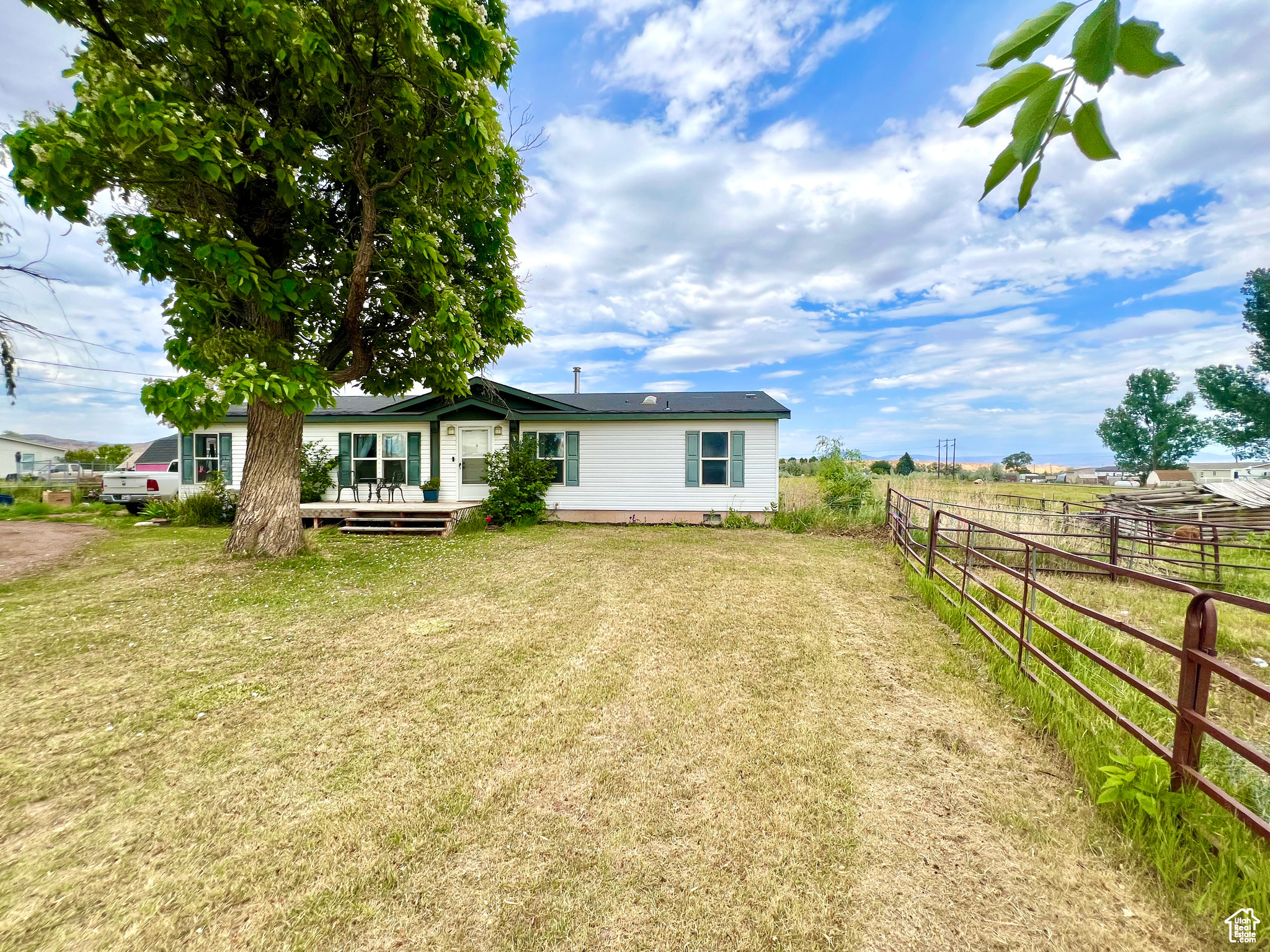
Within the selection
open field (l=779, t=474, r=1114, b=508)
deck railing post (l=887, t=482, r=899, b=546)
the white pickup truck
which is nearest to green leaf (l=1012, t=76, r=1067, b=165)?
deck railing post (l=887, t=482, r=899, b=546)

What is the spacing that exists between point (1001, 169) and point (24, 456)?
195ft

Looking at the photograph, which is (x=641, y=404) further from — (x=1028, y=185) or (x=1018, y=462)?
(x=1018, y=462)

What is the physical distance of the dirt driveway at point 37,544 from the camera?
7.74 meters

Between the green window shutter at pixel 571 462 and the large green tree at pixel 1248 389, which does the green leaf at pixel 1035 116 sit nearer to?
the green window shutter at pixel 571 462

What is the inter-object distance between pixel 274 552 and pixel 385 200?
20.6ft

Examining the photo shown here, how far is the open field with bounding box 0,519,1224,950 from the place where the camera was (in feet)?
6.25

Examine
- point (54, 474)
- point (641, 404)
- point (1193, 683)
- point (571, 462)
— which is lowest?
point (1193, 683)

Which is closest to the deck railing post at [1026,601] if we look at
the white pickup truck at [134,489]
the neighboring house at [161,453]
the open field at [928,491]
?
the open field at [928,491]

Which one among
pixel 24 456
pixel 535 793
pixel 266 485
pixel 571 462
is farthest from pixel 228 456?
pixel 24 456

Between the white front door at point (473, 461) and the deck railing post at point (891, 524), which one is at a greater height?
the white front door at point (473, 461)

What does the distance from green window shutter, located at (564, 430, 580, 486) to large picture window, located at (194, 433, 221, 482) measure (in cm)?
1153

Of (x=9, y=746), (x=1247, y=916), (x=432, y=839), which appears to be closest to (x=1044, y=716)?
(x=1247, y=916)

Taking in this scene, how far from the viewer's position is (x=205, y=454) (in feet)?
51.0

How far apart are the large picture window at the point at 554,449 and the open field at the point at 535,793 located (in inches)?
329
